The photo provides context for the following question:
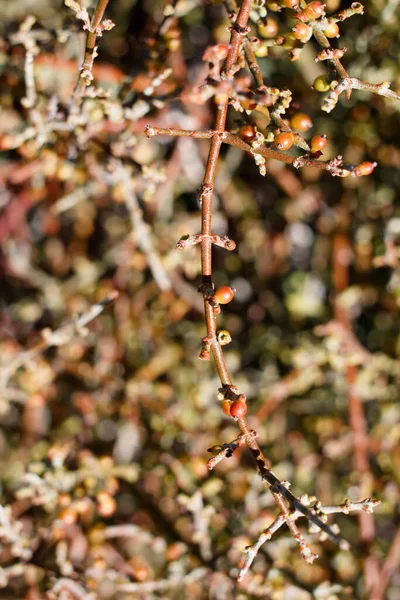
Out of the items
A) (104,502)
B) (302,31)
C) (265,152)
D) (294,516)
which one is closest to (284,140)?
(265,152)

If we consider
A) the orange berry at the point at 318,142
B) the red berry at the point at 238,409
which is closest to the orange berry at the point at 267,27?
the orange berry at the point at 318,142

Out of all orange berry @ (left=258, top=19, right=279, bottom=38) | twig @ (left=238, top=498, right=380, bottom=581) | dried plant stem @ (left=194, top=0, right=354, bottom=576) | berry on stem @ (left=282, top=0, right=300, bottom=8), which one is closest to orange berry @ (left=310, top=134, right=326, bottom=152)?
dried plant stem @ (left=194, top=0, right=354, bottom=576)

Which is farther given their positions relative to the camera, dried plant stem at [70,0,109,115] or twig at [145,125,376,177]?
dried plant stem at [70,0,109,115]

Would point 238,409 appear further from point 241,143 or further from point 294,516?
point 241,143

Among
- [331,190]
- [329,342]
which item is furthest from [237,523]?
[331,190]

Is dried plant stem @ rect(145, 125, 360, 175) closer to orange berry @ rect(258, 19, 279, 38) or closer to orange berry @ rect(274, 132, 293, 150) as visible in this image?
orange berry @ rect(274, 132, 293, 150)

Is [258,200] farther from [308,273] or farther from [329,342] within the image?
[329,342]

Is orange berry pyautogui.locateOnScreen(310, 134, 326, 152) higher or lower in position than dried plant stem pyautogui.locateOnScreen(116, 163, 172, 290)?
lower

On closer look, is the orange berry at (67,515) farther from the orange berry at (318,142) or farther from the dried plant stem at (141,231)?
the orange berry at (318,142)
